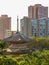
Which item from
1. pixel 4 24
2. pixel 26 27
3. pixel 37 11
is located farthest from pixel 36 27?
pixel 4 24

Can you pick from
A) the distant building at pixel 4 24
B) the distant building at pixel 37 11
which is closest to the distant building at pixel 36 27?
the distant building at pixel 37 11

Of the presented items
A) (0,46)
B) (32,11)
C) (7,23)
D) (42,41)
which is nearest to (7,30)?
(7,23)

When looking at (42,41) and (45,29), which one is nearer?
(42,41)

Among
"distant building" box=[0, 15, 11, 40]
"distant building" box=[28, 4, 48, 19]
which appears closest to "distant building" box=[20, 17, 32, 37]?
"distant building" box=[28, 4, 48, 19]

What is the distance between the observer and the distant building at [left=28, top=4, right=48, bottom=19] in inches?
2714

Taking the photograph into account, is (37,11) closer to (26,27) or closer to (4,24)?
(4,24)

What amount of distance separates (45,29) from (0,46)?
136ft

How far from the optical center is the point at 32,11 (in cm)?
6869

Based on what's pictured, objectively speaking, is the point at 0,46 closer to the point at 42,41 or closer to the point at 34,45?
the point at 34,45

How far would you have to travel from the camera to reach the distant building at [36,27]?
6019cm

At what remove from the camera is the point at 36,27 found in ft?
203

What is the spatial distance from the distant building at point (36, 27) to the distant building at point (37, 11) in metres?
6.11

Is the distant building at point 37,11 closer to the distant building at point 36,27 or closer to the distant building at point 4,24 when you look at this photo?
the distant building at point 36,27

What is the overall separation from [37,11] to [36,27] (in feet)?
29.3
